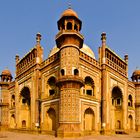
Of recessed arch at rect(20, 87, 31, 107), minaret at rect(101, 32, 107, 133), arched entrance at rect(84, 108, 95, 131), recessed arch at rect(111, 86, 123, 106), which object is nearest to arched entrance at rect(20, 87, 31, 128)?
recessed arch at rect(20, 87, 31, 107)

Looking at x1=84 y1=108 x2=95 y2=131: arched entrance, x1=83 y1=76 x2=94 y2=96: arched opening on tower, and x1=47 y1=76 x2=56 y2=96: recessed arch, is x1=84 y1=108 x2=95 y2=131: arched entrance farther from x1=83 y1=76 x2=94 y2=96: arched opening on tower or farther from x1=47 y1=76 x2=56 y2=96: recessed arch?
x1=47 y1=76 x2=56 y2=96: recessed arch

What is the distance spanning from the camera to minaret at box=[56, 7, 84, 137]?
18.6m

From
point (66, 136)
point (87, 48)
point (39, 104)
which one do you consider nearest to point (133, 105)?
point (87, 48)

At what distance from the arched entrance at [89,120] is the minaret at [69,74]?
361 centimetres

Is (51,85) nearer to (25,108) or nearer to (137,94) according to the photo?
(25,108)

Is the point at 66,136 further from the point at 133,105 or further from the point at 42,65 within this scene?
the point at 133,105

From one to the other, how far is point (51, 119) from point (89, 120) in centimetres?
405

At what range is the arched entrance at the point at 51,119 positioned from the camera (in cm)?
2305

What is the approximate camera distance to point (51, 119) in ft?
77.1

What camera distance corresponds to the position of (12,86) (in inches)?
1335

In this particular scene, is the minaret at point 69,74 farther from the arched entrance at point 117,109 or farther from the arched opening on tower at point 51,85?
the arched entrance at point 117,109

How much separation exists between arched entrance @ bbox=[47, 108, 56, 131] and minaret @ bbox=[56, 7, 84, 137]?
13.6 ft

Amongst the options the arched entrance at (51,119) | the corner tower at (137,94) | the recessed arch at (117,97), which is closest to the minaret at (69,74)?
→ the arched entrance at (51,119)

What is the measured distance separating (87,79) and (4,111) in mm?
17260
